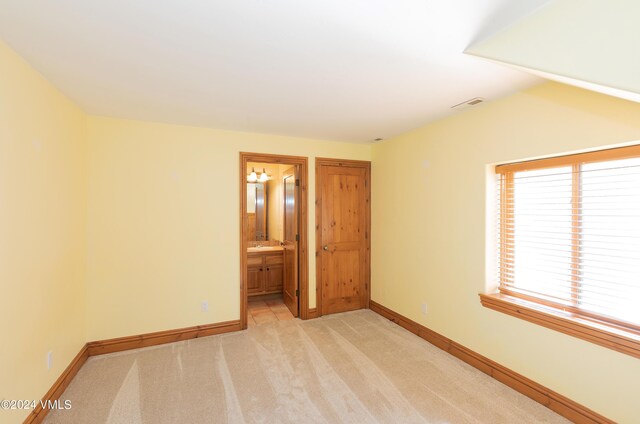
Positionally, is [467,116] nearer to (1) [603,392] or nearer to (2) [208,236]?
(1) [603,392]

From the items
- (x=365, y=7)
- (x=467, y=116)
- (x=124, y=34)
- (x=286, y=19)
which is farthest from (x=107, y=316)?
(x=467, y=116)

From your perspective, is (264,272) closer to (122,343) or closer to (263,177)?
(263,177)

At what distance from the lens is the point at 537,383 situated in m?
2.18

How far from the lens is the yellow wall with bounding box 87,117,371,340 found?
292 cm

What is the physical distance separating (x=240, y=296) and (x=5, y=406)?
6.72ft

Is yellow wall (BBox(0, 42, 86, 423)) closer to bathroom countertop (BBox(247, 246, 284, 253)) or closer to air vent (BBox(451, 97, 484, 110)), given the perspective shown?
bathroom countertop (BBox(247, 246, 284, 253))

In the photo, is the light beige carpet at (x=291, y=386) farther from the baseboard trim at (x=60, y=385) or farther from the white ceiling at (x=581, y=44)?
the white ceiling at (x=581, y=44)

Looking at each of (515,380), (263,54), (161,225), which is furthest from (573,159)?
(161,225)

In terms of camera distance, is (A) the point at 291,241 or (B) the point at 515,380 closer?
(B) the point at 515,380

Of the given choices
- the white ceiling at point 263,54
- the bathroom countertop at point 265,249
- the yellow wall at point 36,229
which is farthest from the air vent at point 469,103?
the bathroom countertop at point 265,249

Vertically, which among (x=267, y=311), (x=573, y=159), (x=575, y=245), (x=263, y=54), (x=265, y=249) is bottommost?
(x=267, y=311)

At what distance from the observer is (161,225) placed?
3.15 metres

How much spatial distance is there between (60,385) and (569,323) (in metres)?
3.84

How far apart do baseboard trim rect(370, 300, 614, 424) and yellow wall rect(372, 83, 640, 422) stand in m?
0.05
